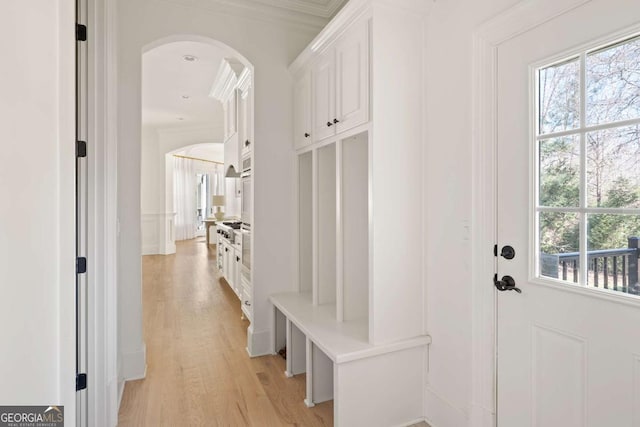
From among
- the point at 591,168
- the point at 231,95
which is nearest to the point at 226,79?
the point at 231,95

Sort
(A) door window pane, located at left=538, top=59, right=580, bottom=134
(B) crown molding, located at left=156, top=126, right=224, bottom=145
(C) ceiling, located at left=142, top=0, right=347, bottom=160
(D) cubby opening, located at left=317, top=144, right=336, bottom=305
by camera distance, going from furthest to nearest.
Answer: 1. (B) crown molding, located at left=156, top=126, right=224, bottom=145
2. (C) ceiling, located at left=142, top=0, right=347, bottom=160
3. (D) cubby opening, located at left=317, top=144, right=336, bottom=305
4. (A) door window pane, located at left=538, top=59, right=580, bottom=134

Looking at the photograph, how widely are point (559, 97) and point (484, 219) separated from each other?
0.62 metres

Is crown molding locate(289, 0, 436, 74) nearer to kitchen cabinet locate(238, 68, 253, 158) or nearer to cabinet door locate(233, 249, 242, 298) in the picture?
kitchen cabinet locate(238, 68, 253, 158)

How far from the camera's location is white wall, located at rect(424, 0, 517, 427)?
5.88 feet

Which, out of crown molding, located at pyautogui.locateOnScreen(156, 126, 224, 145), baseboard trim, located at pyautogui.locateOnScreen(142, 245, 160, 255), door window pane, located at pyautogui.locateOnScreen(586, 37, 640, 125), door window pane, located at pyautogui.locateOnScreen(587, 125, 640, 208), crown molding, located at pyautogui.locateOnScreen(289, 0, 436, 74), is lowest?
baseboard trim, located at pyautogui.locateOnScreen(142, 245, 160, 255)

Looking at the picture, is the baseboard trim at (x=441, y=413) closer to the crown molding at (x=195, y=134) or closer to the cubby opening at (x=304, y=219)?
the cubby opening at (x=304, y=219)

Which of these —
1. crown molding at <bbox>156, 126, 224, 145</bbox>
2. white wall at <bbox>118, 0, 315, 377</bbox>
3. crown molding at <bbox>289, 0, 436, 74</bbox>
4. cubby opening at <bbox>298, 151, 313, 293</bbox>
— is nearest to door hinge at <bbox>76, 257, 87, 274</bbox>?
white wall at <bbox>118, 0, 315, 377</bbox>

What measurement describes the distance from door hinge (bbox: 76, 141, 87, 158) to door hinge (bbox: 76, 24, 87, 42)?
1.77 feet

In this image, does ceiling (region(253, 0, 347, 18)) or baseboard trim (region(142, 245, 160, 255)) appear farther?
baseboard trim (region(142, 245, 160, 255))

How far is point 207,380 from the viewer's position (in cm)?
249

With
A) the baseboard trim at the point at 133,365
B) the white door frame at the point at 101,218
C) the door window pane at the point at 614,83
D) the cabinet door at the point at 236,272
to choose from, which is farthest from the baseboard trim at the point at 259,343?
the door window pane at the point at 614,83

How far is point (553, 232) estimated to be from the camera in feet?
4.83

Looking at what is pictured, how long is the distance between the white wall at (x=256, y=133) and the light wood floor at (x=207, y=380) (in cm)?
25
